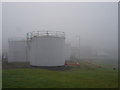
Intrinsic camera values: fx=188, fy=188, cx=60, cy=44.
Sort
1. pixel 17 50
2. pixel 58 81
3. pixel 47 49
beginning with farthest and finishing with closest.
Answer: pixel 17 50, pixel 47 49, pixel 58 81

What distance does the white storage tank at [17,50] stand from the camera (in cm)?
1901

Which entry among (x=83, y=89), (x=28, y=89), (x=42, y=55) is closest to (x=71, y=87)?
(x=83, y=89)

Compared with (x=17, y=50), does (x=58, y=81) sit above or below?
below

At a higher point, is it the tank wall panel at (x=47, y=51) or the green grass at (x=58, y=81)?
the tank wall panel at (x=47, y=51)

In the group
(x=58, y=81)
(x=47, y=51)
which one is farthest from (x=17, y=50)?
(x=58, y=81)

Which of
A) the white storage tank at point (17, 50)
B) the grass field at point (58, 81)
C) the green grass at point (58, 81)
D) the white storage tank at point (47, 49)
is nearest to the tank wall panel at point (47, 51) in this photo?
the white storage tank at point (47, 49)

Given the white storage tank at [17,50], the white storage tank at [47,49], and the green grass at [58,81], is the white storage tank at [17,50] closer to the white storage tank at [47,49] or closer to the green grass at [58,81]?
the white storage tank at [47,49]

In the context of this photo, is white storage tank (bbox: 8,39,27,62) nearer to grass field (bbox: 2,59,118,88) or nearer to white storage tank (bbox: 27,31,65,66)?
white storage tank (bbox: 27,31,65,66)

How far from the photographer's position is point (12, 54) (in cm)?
1912

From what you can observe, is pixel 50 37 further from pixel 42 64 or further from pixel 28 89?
pixel 28 89

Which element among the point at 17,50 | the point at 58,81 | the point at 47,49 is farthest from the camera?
the point at 17,50

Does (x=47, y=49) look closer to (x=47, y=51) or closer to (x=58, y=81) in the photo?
(x=47, y=51)

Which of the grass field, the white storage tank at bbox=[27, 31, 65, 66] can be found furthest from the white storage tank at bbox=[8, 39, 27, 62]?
the grass field

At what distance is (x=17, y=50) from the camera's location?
1930 cm
